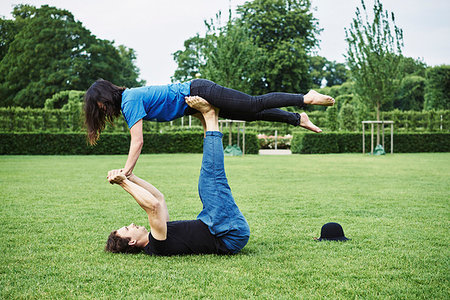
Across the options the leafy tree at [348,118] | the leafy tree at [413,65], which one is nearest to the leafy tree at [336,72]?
the leafy tree at [413,65]

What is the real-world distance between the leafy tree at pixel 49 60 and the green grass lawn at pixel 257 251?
107ft

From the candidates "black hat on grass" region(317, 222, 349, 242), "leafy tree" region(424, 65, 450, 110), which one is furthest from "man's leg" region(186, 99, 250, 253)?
"leafy tree" region(424, 65, 450, 110)

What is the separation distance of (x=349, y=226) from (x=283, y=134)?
82.1 ft

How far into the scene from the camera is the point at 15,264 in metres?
3.27

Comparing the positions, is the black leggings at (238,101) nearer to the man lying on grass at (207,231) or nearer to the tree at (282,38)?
the man lying on grass at (207,231)

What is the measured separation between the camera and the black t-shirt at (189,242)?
3559 millimetres

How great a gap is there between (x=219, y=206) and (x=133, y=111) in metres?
1.23

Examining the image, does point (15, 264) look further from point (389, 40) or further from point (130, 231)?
point (389, 40)

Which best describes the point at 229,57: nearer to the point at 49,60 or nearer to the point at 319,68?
the point at 49,60

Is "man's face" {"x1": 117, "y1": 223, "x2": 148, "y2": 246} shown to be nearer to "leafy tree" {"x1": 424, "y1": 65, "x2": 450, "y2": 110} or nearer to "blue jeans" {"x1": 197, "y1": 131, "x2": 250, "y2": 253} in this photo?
"blue jeans" {"x1": 197, "y1": 131, "x2": 250, "y2": 253}

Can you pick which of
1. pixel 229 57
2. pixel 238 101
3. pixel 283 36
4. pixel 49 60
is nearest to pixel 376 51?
pixel 229 57

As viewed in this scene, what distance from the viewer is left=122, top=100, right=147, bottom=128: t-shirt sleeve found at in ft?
12.4

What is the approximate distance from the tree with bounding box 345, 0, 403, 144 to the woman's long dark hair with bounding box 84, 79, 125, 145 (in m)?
19.2

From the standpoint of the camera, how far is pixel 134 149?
3.63 m
